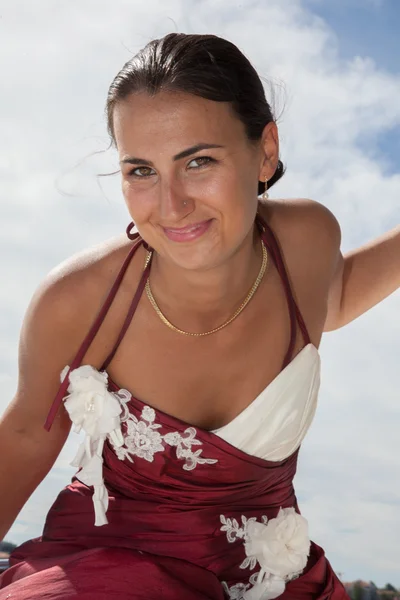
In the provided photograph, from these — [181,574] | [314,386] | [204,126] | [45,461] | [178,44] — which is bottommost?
[181,574]

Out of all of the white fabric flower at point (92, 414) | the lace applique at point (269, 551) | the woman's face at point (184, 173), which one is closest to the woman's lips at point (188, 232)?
the woman's face at point (184, 173)

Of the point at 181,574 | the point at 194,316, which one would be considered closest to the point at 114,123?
the point at 194,316

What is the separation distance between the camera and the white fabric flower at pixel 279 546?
2191 millimetres

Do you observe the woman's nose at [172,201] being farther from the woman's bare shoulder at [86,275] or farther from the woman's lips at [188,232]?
the woman's bare shoulder at [86,275]

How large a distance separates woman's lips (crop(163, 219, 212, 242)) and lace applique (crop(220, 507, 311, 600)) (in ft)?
2.02

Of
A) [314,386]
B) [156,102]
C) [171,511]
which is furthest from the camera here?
[314,386]

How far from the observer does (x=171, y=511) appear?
7.22ft

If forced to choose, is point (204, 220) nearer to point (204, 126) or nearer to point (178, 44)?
point (204, 126)

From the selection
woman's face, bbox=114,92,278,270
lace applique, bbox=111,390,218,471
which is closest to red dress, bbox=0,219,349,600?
lace applique, bbox=111,390,218,471

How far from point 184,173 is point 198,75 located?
0.20 meters

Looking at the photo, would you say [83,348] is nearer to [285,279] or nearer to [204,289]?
[204,289]

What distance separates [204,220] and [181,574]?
0.71 meters

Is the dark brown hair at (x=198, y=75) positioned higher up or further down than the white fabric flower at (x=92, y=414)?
higher up

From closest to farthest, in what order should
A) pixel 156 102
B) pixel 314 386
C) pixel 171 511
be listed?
1. pixel 156 102
2. pixel 171 511
3. pixel 314 386
